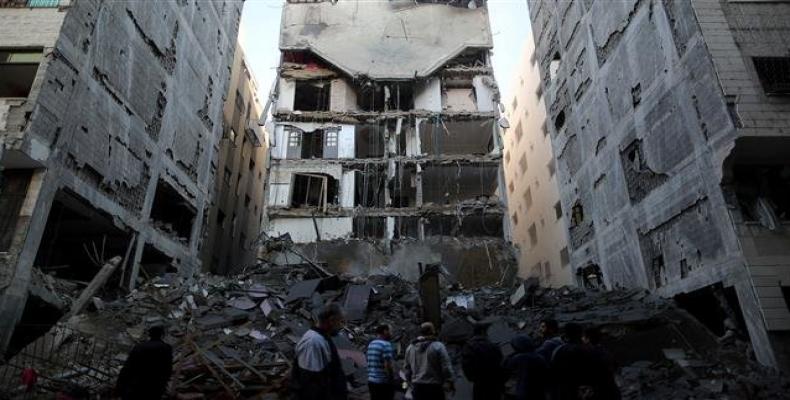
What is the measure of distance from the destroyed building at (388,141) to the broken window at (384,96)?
7 centimetres

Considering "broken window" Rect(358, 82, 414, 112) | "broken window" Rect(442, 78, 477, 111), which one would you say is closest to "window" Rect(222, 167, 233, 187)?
"broken window" Rect(358, 82, 414, 112)

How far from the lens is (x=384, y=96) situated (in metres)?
32.7

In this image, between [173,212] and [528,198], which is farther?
[528,198]

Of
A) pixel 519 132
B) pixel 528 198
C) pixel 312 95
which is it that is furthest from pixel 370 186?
pixel 519 132

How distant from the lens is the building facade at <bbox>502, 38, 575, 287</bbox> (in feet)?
103

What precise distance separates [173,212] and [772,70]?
23976mm

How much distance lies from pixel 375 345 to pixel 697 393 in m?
6.21

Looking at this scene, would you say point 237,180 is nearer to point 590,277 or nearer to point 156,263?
point 156,263

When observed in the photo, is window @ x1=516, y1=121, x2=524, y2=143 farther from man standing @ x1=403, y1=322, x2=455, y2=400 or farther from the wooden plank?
man standing @ x1=403, y1=322, x2=455, y2=400

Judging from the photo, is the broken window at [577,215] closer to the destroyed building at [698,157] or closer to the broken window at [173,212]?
the destroyed building at [698,157]

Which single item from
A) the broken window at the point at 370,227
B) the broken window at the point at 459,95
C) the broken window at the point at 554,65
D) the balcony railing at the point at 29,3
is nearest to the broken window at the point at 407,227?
the broken window at the point at 370,227

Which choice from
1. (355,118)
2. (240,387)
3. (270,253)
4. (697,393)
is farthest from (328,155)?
(697,393)

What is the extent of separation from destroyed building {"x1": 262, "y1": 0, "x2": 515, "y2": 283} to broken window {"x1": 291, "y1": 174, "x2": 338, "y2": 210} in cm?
8

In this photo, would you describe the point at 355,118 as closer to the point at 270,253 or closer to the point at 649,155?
the point at 270,253
